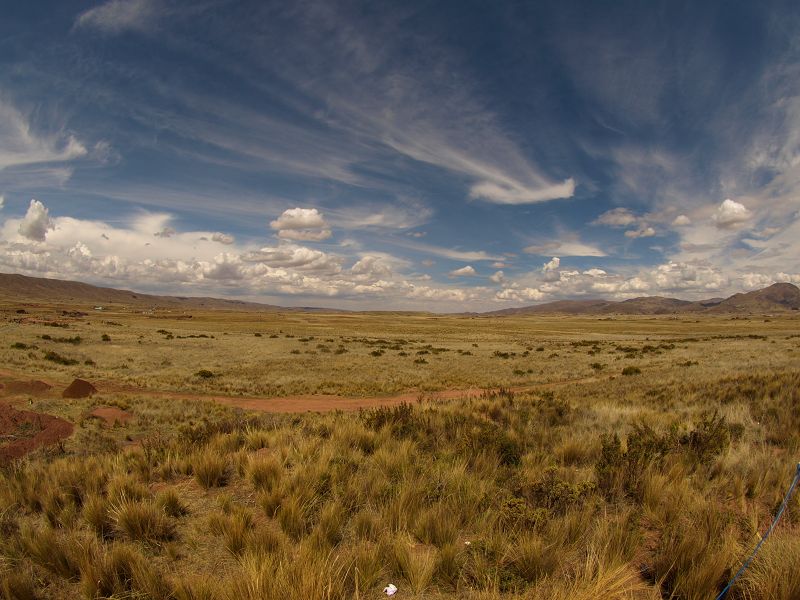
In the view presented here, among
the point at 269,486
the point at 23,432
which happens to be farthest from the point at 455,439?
the point at 23,432

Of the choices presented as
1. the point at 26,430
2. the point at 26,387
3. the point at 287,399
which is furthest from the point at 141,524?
the point at 26,387

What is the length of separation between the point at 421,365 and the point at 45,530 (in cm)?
3175

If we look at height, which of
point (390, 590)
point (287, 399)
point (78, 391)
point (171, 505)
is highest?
point (390, 590)

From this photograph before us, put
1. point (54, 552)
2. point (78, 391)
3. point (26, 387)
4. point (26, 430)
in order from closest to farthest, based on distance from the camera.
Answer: point (54, 552) < point (26, 430) < point (78, 391) < point (26, 387)

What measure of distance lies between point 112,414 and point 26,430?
9.80ft

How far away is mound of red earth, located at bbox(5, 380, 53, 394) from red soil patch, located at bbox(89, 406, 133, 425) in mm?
4784

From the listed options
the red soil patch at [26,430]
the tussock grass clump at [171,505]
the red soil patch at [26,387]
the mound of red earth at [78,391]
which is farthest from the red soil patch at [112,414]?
the tussock grass clump at [171,505]

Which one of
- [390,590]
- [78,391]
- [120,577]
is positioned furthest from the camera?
[78,391]

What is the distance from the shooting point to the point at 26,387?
18.5 m

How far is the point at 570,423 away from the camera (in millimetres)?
9930

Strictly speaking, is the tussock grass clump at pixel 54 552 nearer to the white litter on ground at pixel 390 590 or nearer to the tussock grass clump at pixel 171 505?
the tussock grass clump at pixel 171 505

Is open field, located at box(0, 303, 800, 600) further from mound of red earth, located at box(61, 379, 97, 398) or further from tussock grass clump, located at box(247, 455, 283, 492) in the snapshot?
mound of red earth, located at box(61, 379, 97, 398)

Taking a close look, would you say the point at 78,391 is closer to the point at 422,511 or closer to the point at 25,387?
the point at 25,387

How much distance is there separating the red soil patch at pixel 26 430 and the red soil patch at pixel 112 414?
1.25m
